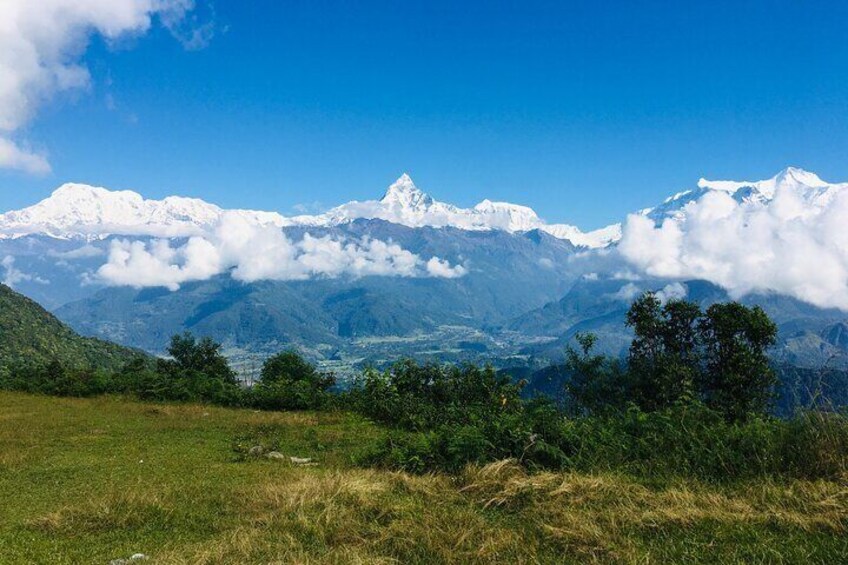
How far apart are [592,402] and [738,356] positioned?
12.0 meters

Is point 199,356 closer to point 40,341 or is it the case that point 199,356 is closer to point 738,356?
point 738,356

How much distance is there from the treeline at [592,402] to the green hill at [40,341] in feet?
152

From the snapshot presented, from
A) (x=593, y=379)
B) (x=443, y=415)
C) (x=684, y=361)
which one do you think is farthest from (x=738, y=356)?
(x=443, y=415)

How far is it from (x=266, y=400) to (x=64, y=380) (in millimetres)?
15472

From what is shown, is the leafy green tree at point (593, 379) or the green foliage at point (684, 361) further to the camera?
the leafy green tree at point (593, 379)

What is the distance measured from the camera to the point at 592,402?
4559 centimetres

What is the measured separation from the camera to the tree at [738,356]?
4166cm

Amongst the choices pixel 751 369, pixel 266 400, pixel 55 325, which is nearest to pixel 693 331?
pixel 751 369

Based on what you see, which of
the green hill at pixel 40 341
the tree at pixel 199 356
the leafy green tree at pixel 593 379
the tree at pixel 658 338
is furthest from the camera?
the green hill at pixel 40 341

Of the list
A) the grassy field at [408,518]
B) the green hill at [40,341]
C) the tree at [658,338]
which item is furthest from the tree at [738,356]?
the green hill at [40,341]

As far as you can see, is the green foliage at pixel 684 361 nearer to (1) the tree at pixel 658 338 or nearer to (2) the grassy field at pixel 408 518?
(1) the tree at pixel 658 338

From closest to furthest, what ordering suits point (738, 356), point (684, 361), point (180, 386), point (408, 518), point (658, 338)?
point (408, 518), point (180, 386), point (738, 356), point (684, 361), point (658, 338)

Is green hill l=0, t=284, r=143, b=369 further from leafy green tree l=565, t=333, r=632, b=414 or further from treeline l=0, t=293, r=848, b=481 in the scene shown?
leafy green tree l=565, t=333, r=632, b=414

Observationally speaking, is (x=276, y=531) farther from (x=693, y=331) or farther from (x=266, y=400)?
(x=693, y=331)
